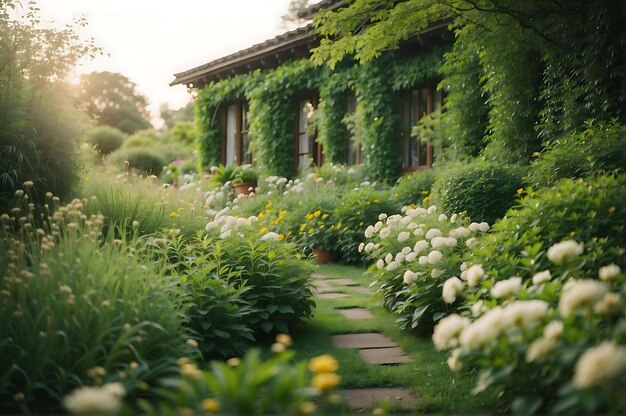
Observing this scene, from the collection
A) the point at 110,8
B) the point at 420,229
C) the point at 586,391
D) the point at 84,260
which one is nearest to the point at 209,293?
the point at 84,260

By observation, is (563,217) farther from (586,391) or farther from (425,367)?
(586,391)

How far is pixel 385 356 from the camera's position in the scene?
13.8ft

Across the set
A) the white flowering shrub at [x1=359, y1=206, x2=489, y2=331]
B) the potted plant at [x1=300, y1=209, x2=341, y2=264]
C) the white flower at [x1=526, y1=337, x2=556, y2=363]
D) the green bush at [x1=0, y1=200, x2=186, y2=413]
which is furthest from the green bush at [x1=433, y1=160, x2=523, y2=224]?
the white flower at [x1=526, y1=337, x2=556, y2=363]

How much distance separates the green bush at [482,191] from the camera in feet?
22.7

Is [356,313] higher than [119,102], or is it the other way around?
[119,102]

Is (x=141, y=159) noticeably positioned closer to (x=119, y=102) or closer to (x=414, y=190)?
(x=414, y=190)

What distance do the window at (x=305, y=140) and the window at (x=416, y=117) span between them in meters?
2.52

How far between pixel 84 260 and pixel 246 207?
23.1 feet

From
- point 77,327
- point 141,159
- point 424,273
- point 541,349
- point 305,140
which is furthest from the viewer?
point 141,159

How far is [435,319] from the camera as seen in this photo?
4.34 metres

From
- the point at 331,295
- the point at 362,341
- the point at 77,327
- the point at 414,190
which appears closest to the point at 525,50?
the point at 414,190

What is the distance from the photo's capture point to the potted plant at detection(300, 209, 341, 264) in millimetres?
8562

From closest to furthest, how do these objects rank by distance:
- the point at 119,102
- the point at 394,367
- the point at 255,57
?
the point at 394,367 < the point at 255,57 < the point at 119,102

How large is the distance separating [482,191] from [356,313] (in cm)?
250
